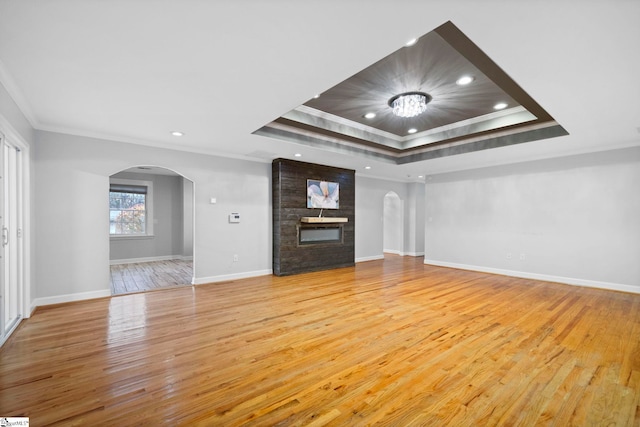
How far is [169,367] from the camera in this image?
2238 mm

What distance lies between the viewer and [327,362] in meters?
2.32

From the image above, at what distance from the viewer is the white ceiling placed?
5.43ft

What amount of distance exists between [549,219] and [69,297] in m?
8.16

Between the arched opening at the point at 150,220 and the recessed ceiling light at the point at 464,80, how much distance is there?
6030 mm

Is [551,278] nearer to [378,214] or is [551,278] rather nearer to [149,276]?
[378,214]

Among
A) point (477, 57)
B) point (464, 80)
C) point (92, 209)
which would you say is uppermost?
point (464, 80)

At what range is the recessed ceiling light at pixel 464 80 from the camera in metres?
3.12

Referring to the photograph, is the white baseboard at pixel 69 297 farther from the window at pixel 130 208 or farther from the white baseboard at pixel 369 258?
the white baseboard at pixel 369 258

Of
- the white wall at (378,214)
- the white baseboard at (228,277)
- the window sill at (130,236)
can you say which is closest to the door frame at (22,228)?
the white baseboard at (228,277)

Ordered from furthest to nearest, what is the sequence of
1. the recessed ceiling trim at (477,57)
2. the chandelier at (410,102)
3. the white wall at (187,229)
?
the white wall at (187,229) < the chandelier at (410,102) < the recessed ceiling trim at (477,57)

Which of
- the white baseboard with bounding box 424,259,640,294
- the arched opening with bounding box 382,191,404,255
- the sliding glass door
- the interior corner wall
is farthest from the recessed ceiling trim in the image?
the arched opening with bounding box 382,191,404,255

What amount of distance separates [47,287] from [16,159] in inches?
67.7

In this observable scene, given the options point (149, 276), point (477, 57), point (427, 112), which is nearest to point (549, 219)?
point (427, 112)

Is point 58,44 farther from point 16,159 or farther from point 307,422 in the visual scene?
point 307,422
